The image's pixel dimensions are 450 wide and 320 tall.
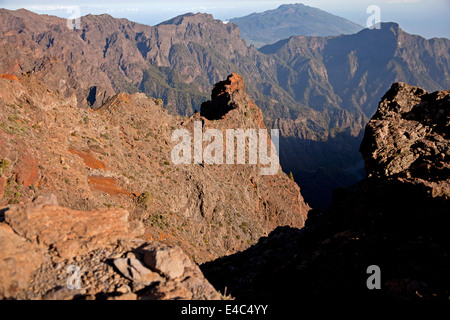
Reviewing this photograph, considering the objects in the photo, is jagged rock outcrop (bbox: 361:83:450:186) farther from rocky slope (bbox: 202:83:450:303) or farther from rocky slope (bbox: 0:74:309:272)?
rocky slope (bbox: 0:74:309:272)

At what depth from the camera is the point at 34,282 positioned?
11188mm

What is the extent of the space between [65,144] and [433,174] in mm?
30938

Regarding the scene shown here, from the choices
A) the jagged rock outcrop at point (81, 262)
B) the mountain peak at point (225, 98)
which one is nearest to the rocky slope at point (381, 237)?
the jagged rock outcrop at point (81, 262)

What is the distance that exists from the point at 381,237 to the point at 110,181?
25.0 m

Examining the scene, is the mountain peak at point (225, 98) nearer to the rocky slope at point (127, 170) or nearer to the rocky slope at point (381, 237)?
the rocky slope at point (127, 170)

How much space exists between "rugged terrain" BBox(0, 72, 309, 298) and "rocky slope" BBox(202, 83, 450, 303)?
8.53 metres

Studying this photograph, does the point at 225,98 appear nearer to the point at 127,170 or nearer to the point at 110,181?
the point at 127,170

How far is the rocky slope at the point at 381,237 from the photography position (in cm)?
1512

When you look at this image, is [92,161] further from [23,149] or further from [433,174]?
[433,174]

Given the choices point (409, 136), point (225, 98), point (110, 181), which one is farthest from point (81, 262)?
point (225, 98)

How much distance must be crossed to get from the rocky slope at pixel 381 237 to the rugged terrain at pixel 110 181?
8.53m

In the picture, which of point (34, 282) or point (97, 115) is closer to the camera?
point (34, 282)

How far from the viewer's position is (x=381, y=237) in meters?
17.8
